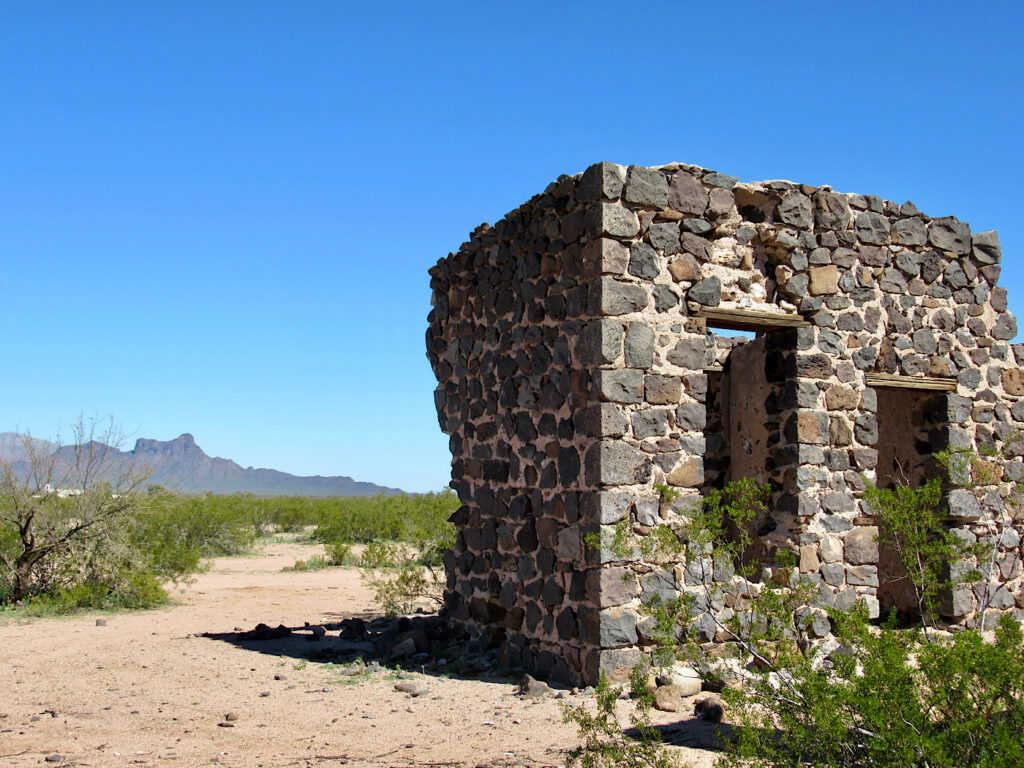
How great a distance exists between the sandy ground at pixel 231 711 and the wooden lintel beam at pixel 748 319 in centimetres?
288

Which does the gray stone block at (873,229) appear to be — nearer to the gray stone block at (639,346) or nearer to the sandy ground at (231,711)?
the gray stone block at (639,346)

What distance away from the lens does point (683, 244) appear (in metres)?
6.93

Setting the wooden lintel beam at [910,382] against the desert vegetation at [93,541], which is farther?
the desert vegetation at [93,541]

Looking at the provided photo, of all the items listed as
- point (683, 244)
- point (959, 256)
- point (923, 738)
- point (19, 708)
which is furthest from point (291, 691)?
point (959, 256)

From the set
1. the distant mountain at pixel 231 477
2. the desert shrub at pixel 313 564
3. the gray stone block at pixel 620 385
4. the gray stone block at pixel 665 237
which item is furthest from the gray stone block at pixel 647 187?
the distant mountain at pixel 231 477

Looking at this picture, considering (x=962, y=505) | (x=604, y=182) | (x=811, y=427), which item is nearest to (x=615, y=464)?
(x=811, y=427)

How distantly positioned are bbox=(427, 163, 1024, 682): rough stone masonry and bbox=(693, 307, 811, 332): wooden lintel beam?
0.02 metres

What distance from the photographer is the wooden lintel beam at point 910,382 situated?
779 cm

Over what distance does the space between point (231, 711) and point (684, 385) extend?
151 inches

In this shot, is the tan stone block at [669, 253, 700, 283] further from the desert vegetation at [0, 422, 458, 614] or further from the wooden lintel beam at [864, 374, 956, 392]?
the desert vegetation at [0, 422, 458, 614]

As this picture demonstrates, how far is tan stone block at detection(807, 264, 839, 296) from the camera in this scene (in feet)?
24.6

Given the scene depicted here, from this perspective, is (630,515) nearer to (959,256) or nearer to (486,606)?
(486,606)

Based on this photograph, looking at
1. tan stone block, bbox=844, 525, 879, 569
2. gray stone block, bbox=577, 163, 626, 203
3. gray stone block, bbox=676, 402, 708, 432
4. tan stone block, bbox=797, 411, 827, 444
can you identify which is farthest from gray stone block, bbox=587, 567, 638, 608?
gray stone block, bbox=577, 163, 626, 203

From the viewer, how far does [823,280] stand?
24.8 ft
